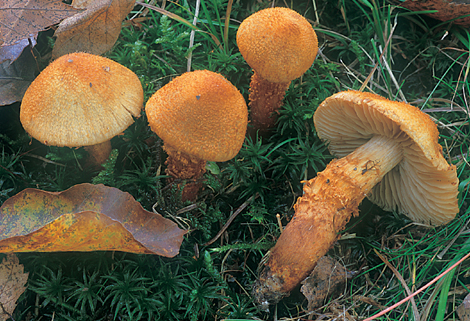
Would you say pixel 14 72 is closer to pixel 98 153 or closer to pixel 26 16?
pixel 26 16

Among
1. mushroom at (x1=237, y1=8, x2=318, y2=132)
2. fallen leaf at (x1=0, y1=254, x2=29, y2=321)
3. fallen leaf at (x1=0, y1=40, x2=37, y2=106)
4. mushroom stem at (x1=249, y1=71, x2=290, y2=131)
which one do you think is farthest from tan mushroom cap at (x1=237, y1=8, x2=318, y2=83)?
fallen leaf at (x1=0, y1=254, x2=29, y2=321)

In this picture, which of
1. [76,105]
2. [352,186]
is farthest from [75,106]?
[352,186]

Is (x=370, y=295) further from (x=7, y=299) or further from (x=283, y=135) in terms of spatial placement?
(x=7, y=299)

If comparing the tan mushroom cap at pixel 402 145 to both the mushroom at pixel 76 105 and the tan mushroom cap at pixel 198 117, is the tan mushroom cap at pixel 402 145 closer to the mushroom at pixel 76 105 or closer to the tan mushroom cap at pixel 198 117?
the tan mushroom cap at pixel 198 117

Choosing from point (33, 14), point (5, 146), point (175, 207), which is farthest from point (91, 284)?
point (33, 14)

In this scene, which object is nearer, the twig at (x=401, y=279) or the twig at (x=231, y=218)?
the twig at (x=401, y=279)

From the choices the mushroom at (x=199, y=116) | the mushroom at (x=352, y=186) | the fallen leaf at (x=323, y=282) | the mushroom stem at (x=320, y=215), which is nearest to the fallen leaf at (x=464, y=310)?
the mushroom at (x=352, y=186)

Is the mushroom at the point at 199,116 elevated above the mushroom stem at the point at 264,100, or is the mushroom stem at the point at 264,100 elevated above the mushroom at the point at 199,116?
the mushroom at the point at 199,116
